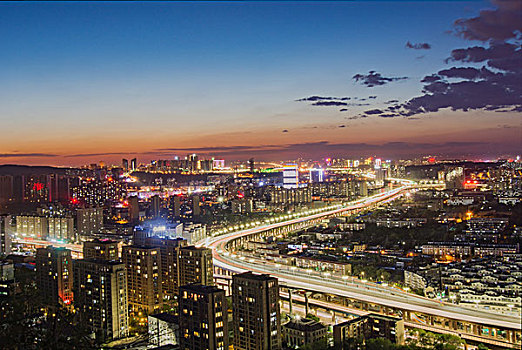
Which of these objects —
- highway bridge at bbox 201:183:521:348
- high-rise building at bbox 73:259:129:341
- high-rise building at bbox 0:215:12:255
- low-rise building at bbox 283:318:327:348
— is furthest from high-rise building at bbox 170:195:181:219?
A: low-rise building at bbox 283:318:327:348

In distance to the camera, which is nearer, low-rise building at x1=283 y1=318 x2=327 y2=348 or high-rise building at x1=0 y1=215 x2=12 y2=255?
low-rise building at x1=283 y1=318 x2=327 y2=348

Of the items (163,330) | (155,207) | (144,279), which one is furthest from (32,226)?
(163,330)

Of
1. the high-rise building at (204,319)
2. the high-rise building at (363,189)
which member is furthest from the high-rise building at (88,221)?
the high-rise building at (363,189)

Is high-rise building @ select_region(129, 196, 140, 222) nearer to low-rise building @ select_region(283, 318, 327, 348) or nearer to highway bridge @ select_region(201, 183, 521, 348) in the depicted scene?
highway bridge @ select_region(201, 183, 521, 348)

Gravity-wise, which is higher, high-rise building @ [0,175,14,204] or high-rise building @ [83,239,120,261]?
high-rise building @ [0,175,14,204]

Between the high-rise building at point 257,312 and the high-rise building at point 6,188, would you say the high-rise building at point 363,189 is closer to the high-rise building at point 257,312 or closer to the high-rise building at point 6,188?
the high-rise building at point 6,188

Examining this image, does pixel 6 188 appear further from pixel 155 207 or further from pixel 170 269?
pixel 170 269
